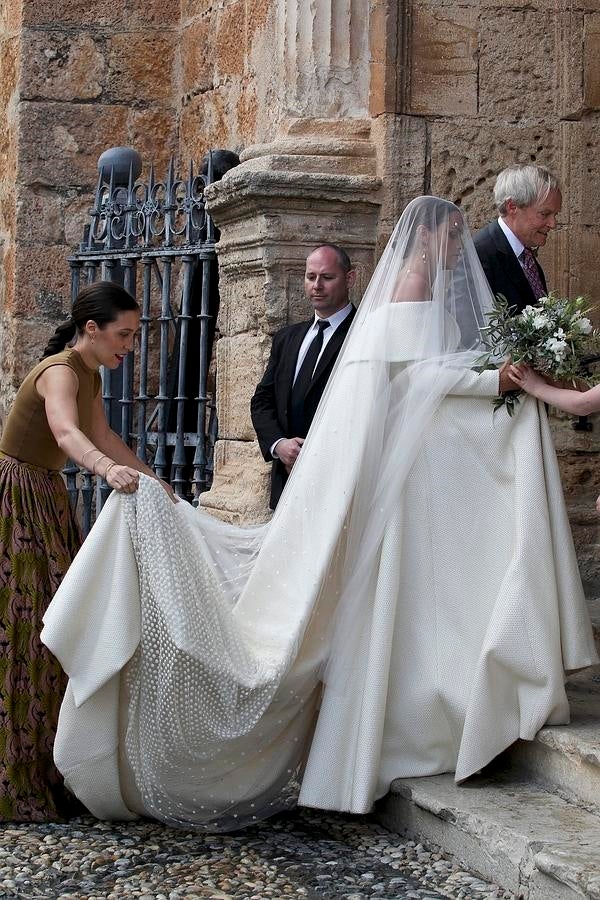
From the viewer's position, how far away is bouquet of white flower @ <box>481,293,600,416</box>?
14.7 feet

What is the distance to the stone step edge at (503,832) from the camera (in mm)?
3602

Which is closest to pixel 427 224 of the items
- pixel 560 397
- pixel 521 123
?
pixel 560 397

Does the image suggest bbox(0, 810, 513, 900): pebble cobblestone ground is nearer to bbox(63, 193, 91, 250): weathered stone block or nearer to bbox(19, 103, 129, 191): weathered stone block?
bbox(63, 193, 91, 250): weathered stone block

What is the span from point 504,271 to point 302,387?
0.96m

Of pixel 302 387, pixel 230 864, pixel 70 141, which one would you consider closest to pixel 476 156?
pixel 302 387

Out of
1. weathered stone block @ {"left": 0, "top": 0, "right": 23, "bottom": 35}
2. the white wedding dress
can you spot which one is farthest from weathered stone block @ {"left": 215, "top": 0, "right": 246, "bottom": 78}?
the white wedding dress

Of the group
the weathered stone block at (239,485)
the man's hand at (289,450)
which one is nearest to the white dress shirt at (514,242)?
the man's hand at (289,450)

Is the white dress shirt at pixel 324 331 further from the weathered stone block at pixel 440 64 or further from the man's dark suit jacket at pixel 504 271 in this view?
the weathered stone block at pixel 440 64

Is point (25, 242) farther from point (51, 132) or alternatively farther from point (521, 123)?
point (521, 123)

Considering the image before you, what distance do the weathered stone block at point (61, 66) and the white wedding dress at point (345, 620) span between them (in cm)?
512

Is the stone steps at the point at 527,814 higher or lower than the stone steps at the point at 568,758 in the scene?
lower

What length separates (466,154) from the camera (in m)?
6.25

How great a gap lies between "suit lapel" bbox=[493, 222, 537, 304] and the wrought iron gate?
84.3 inches

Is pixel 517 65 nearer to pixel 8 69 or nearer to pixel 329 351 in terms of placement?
pixel 329 351
